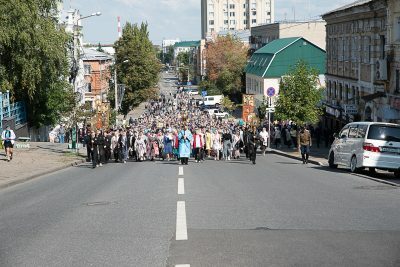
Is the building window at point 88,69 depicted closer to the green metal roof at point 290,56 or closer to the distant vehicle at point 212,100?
the distant vehicle at point 212,100

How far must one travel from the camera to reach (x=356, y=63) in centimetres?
4747

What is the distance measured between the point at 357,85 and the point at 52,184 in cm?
3111

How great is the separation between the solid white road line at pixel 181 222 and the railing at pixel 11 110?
26086 millimetres

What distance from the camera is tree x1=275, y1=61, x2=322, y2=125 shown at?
42.2 meters

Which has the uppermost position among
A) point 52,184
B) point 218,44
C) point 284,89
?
point 218,44

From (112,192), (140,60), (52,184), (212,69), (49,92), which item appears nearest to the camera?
(112,192)

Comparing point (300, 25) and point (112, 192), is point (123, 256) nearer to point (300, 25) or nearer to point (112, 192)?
point (112, 192)

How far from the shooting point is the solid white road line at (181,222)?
32.1 ft

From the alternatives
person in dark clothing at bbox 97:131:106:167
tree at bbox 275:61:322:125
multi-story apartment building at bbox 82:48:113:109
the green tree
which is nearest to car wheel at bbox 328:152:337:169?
person in dark clothing at bbox 97:131:106:167

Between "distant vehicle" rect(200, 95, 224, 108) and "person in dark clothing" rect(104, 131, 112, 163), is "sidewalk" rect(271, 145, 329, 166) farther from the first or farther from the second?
"distant vehicle" rect(200, 95, 224, 108)

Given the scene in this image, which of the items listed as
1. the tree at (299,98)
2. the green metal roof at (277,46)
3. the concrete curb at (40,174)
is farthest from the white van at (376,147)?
the green metal roof at (277,46)

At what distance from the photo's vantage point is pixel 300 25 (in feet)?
301

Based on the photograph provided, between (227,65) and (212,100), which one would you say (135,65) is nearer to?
(212,100)

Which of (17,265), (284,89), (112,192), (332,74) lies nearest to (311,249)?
(17,265)
